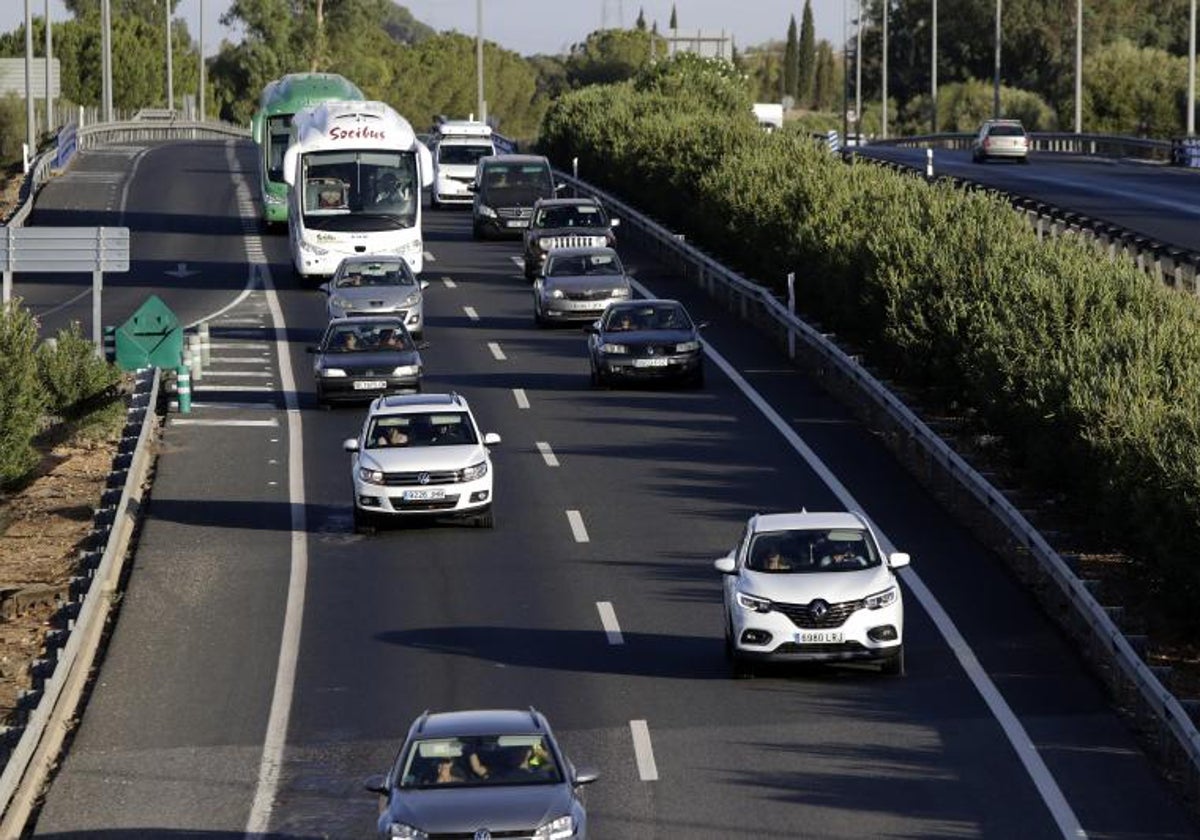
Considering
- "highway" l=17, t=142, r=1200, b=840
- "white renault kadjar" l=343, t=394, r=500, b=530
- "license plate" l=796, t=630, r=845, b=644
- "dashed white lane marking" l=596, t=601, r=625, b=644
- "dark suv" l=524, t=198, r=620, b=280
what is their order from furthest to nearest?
"dark suv" l=524, t=198, r=620, b=280
"white renault kadjar" l=343, t=394, r=500, b=530
"dashed white lane marking" l=596, t=601, r=625, b=644
"license plate" l=796, t=630, r=845, b=644
"highway" l=17, t=142, r=1200, b=840

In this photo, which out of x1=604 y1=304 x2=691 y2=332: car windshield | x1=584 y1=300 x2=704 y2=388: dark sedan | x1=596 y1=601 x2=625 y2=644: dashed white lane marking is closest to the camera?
x1=596 y1=601 x2=625 y2=644: dashed white lane marking

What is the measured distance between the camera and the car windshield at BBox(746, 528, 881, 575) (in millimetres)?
22219

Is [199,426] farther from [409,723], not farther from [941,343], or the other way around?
[409,723]

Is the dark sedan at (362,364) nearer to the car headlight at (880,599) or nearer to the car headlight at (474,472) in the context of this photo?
the car headlight at (474,472)

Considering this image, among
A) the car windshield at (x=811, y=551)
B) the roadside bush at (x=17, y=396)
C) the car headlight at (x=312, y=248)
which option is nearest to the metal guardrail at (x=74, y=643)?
the roadside bush at (x=17, y=396)

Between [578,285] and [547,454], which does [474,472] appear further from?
[578,285]

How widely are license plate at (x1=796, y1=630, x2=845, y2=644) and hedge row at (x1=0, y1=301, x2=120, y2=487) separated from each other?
17169 mm

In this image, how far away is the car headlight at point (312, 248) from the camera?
52.0 meters

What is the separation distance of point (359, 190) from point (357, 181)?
199 mm

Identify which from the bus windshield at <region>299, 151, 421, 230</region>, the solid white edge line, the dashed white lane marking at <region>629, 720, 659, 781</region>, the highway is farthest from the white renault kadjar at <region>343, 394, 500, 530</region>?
the bus windshield at <region>299, 151, 421, 230</region>

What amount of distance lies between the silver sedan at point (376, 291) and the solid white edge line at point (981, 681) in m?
10.9

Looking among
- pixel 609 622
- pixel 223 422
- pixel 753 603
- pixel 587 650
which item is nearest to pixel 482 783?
pixel 753 603

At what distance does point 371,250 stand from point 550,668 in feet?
96.7

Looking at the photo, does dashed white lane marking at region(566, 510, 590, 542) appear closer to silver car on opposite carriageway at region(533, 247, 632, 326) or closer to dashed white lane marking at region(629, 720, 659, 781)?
dashed white lane marking at region(629, 720, 659, 781)
